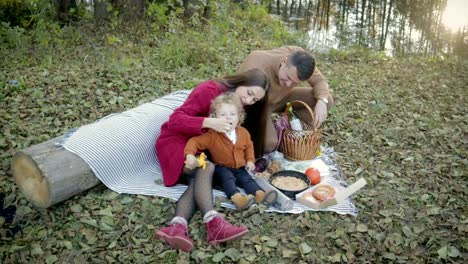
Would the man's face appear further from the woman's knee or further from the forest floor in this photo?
the woman's knee

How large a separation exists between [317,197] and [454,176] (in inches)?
65.0

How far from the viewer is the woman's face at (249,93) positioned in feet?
12.6

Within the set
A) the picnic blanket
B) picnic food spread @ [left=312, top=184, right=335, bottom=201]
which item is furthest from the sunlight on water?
picnic food spread @ [left=312, top=184, right=335, bottom=201]

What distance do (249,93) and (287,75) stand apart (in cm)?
71

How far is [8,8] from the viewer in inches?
336

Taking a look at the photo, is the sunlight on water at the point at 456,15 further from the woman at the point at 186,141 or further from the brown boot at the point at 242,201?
the brown boot at the point at 242,201

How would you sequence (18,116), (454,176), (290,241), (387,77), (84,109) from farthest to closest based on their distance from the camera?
(387,77)
(84,109)
(18,116)
(454,176)
(290,241)

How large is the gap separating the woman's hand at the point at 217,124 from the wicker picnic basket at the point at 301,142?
114 cm

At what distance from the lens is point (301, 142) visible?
14.9 ft

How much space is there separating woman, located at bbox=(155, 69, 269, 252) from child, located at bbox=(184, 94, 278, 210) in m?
0.09

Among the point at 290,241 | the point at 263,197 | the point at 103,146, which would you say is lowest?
the point at 290,241

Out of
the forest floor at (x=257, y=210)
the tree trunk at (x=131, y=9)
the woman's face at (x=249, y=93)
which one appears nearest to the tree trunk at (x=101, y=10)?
the tree trunk at (x=131, y=9)

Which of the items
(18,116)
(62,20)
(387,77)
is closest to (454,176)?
(387,77)

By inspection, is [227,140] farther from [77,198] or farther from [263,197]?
[77,198]
